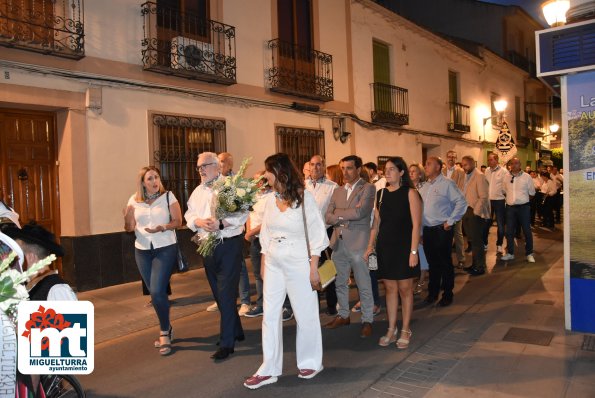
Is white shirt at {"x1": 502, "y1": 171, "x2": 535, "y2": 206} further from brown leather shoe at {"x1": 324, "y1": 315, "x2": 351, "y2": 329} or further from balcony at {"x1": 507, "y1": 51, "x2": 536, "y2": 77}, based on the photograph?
balcony at {"x1": 507, "y1": 51, "x2": 536, "y2": 77}

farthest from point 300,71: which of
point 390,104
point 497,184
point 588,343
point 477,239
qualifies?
point 588,343

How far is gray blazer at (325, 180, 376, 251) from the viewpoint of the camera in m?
5.14

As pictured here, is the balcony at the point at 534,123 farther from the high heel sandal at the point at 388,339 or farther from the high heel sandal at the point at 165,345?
the high heel sandal at the point at 165,345

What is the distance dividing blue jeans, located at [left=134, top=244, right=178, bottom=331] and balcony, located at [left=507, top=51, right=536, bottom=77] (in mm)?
25646

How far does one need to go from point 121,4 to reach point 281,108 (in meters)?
4.33

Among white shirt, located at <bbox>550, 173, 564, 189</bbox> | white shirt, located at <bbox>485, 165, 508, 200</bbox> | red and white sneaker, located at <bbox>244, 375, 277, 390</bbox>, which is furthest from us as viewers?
white shirt, located at <bbox>550, 173, 564, 189</bbox>

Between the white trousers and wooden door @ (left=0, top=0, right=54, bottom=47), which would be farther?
wooden door @ (left=0, top=0, right=54, bottom=47)

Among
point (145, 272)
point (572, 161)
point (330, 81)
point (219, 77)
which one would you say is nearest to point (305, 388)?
point (145, 272)

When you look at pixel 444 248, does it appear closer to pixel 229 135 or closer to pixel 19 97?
pixel 229 135

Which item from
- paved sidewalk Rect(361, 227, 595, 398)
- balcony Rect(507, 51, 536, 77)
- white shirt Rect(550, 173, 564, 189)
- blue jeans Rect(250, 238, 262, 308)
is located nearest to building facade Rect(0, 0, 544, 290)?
blue jeans Rect(250, 238, 262, 308)

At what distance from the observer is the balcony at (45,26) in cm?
716

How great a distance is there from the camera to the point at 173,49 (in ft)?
30.8

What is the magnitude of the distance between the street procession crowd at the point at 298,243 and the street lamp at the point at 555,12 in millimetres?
2099

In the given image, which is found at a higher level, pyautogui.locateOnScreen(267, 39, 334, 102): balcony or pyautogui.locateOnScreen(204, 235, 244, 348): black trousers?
pyautogui.locateOnScreen(267, 39, 334, 102): balcony
